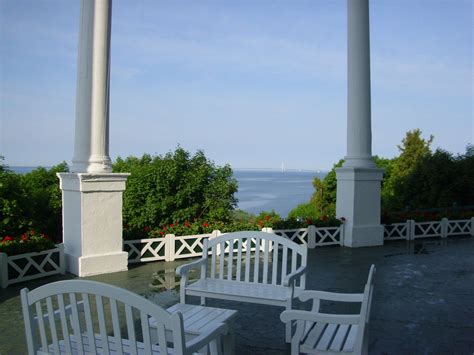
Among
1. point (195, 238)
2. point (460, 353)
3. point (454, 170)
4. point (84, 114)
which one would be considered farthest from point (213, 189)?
point (454, 170)

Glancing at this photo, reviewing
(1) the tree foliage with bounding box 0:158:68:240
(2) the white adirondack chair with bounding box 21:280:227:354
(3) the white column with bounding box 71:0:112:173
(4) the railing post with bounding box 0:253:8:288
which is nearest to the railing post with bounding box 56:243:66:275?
(4) the railing post with bounding box 0:253:8:288

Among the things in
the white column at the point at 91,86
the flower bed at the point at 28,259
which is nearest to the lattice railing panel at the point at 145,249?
the flower bed at the point at 28,259

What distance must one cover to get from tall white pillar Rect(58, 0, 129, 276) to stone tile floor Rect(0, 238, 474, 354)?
0.54 m

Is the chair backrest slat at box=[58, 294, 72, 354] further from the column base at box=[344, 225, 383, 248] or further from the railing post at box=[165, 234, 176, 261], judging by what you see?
the column base at box=[344, 225, 383, 248]

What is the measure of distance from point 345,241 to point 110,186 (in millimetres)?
6269

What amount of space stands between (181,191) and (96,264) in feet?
14.9

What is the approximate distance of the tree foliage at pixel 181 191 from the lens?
496 inches

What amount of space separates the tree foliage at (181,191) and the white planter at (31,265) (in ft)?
14.6

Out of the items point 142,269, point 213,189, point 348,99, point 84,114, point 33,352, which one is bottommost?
point 142,269

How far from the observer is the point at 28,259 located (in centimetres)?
776

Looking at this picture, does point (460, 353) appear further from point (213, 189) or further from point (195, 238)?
point (213, 189)

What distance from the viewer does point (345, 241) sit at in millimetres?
11844

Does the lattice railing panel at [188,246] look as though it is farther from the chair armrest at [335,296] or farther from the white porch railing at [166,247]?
the chair armrest at [335,296]

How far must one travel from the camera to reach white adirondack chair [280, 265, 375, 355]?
12.0 ft
